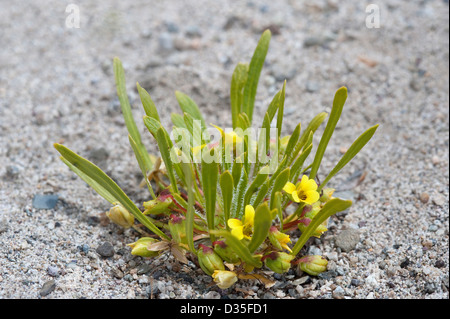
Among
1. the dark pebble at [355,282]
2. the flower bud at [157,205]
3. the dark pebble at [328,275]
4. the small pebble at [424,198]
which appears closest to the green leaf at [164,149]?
the flower bud at [157,205]

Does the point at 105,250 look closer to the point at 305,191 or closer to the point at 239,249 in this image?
the point at 239,249

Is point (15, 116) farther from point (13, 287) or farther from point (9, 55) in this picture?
point (13, 287)

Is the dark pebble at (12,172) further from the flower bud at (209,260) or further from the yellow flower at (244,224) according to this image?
the yellow flower at (244,224)

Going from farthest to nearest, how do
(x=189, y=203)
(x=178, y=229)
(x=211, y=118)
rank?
(x=211, y=118), (x=178, y=229), (x=189, y=203)

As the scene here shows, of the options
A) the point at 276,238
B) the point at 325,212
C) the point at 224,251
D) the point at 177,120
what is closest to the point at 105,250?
the point at 224,251

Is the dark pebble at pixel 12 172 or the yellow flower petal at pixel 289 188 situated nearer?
the yellow flower petal at pixel 289 188

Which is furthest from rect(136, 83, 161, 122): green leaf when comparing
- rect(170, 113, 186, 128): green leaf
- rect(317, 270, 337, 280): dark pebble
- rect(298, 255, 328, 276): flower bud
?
rect(317, 270, 337, 280): dark pebble
